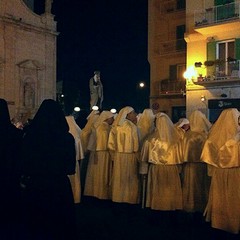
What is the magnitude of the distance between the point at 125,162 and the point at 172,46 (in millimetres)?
20968

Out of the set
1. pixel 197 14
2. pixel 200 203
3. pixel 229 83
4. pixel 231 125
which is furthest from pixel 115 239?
pixel 197 14

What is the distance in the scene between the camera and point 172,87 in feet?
91.4

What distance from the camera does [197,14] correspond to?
→ 2381cm

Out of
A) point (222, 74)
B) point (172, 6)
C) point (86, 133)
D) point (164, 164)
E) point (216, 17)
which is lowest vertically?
point (164, 164)

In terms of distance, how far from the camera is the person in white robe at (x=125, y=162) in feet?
27.9

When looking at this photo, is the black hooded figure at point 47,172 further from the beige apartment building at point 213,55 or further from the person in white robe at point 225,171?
the beige apartment building at point 213,55

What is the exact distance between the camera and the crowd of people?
4.99m

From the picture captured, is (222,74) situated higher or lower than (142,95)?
lower

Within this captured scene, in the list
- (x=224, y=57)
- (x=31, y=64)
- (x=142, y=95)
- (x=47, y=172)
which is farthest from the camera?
(x=142, y=95)

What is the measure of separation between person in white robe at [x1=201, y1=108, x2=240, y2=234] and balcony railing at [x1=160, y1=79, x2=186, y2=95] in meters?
20.1

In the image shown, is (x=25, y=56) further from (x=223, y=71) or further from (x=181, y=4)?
(x=223, y=71)

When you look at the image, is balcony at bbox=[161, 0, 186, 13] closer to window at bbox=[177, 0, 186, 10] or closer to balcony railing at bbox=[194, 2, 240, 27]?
window at bbox=[177, 0, 186, 10]

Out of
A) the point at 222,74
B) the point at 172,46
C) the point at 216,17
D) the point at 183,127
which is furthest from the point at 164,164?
the point at 172,46

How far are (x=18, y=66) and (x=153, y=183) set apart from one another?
23.4 metres
